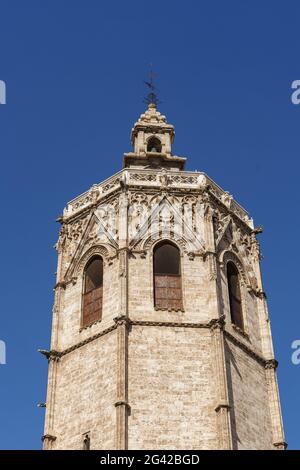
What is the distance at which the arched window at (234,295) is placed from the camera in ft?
108

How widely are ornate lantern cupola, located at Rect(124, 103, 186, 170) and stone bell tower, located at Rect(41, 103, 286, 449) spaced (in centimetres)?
560

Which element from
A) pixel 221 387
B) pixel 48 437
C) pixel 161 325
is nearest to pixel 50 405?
pixel 48 437

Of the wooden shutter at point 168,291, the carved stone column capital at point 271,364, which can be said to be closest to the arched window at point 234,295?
the carved stone column capital at point 271,364

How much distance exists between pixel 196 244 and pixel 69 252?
522 cm

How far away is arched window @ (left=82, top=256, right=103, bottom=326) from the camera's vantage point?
32594 mm

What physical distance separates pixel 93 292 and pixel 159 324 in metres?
3.46

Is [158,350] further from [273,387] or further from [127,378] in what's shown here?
[273,387]

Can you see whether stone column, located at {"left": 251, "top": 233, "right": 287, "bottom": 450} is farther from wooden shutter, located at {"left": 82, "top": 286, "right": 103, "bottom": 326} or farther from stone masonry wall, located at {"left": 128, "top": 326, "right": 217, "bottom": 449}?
wooden shutter, located at {"left": 82, "top": 286, "right": 103, "bottom": 326}

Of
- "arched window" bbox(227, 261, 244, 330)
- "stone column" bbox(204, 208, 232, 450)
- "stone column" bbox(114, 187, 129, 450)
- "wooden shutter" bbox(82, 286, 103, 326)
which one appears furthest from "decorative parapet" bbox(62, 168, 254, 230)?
"wooden shutter" bbox(82, 286, 103, 326)

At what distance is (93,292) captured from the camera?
3338cm

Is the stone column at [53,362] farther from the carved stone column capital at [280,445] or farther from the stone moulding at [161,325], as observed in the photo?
the carved stone column capital at [280,445]

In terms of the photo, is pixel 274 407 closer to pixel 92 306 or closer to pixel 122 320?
pixel 122 320

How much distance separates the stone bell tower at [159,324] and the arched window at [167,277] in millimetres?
49
